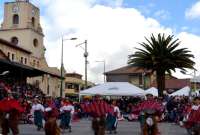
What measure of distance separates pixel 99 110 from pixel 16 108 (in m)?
3.07

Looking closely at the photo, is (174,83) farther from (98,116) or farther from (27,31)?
(98,116)

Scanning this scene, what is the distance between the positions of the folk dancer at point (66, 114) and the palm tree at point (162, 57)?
25.2 meters

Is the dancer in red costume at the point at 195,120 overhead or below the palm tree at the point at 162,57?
below

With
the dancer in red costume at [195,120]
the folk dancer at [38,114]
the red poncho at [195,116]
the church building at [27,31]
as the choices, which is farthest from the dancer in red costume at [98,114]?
the church building at [27,31]

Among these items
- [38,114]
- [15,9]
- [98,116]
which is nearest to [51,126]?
[98,116]

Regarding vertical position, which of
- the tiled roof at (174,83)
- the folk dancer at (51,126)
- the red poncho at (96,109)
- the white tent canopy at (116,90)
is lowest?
the folk dancer at (51,126)

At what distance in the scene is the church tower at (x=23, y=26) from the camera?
98.4m

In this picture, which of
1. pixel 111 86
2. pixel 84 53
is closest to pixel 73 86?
pixel 84 53

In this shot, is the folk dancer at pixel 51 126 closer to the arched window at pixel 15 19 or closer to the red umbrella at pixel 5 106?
the red umbrella at pixel 5 106

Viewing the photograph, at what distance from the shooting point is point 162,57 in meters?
52.5

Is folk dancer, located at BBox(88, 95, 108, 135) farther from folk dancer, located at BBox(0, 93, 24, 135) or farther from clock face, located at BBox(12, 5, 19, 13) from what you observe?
clock face, located at BBox(12, 5, 19, 13)

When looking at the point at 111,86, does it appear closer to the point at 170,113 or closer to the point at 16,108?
the point at 170,113

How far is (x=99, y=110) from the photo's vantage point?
20.8 m

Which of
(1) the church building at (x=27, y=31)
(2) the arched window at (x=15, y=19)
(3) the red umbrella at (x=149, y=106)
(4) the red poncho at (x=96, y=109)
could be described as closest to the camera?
(4) the red poncho at (x=96, y=109)
